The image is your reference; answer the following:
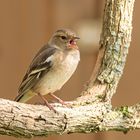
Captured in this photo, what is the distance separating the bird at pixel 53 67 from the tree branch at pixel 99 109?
0.23m

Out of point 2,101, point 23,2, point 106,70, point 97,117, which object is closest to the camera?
point 2,101

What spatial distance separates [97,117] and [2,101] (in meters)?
0.77

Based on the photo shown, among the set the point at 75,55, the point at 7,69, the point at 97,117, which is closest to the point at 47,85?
the point at 75,55

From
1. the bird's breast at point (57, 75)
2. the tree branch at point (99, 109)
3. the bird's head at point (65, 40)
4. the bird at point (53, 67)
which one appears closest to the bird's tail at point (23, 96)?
the bird at point (53, 67)

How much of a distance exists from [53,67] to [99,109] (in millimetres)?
689

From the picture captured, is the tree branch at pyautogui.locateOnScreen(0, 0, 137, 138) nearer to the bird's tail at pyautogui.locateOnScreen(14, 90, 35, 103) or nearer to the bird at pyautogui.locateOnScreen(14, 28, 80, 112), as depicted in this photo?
the bird at pyautogui.locateOnScreen(14, 28, 80, 112)

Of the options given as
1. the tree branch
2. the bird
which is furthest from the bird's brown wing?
the tree branch

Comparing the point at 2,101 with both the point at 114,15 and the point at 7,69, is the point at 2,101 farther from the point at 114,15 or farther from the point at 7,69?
the point at 7,69

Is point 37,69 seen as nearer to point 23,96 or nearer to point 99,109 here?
point 23,96

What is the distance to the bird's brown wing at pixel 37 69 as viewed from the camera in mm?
6434

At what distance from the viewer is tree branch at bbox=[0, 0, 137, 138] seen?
5.45 metres

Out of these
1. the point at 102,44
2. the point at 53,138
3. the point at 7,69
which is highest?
the point at 102,44

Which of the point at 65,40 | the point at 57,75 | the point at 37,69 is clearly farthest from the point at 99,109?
the point at 65,40

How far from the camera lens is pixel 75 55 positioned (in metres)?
6.54
